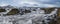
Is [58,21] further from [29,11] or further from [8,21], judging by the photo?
[8,21]

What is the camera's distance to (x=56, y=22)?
1407mm

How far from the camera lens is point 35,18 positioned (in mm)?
1412

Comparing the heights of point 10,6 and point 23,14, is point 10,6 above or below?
above

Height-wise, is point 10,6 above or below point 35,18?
above

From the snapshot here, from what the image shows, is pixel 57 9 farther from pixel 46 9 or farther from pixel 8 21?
pixel 8 21

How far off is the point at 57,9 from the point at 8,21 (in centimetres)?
61

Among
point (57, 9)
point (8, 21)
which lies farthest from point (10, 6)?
point (57, 9)

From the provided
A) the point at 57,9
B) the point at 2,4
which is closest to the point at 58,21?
the point at 57,9

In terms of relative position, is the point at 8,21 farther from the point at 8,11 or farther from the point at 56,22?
the point at 56,22

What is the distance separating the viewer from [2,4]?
142cm

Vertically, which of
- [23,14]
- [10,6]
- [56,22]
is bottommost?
[56,22]

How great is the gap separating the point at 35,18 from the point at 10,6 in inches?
13.3

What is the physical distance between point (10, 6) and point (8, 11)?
7 centimetres

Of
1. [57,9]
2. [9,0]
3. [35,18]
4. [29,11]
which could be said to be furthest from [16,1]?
[57,9]
